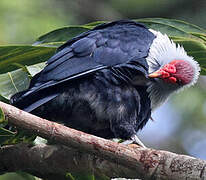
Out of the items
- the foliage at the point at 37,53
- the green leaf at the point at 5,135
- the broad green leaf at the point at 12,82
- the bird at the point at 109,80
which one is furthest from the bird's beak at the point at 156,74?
the green leaf at the point at 5,135

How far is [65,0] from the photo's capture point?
259 inches

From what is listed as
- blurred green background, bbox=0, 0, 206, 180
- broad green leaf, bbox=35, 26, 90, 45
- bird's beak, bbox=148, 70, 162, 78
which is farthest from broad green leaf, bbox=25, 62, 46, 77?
blurred green background, bbox=0, 0, 206, 180

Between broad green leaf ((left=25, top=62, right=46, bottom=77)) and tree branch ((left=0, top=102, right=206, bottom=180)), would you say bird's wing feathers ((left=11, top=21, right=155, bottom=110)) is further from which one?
tree branch ((left=0, top=102, right=206, bottom=180))

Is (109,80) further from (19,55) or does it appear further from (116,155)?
(116,155)

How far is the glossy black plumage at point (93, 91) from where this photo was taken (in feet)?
10.8

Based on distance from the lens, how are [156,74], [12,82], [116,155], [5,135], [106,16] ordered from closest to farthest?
[116,155] → [5,135] → [12,82] → [156,74] → [106,16]

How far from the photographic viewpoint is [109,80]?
3350 mm

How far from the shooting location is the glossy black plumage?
3297 mm

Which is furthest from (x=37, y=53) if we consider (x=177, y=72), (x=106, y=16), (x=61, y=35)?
(x=106, y=16)

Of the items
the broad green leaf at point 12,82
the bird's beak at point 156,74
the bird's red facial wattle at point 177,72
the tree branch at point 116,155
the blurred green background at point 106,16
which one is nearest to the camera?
the tree branch at point 116,155

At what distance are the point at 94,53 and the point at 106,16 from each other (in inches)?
112

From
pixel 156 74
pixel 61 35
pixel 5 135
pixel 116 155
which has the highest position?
pixel 61 35

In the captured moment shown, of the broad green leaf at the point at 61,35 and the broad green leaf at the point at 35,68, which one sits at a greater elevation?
the broad green leaf at the point at 61,35

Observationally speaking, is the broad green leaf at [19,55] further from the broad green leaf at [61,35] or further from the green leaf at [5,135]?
the green leaf at [5,135]
